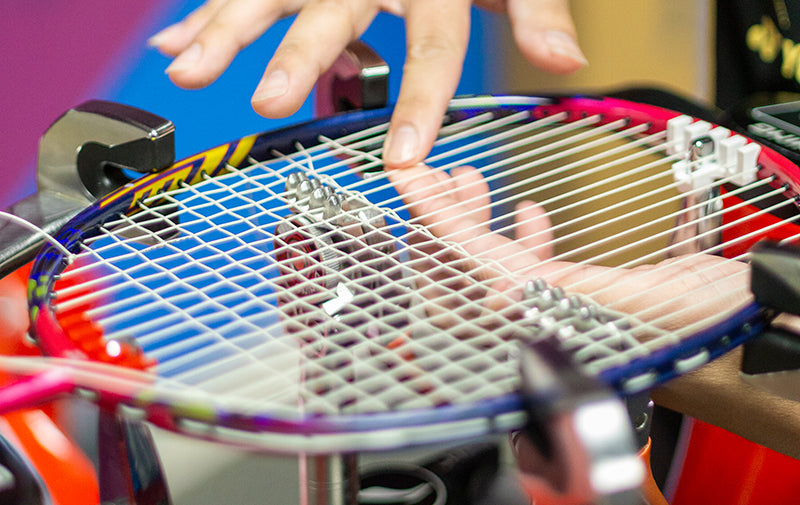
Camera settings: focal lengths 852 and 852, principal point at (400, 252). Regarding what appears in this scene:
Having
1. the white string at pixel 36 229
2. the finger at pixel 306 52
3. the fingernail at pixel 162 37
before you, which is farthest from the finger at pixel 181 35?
the white string at pixel 36 229

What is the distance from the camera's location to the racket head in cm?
37

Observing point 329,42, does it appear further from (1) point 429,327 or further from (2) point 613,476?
(2) point 613,476

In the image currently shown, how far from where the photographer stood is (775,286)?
45cm

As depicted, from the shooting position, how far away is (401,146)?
680 mm

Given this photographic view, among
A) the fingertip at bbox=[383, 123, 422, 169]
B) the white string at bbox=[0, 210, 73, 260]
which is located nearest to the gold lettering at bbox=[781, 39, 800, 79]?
the fingertip at bbox=[383, 123, 422, 169]

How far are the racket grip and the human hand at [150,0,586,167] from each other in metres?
0.35

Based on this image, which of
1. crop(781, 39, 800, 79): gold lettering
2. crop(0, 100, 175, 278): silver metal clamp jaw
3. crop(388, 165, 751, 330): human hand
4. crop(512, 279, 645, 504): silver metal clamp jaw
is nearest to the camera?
crop(512, 279, 645, 504): silver metal clamp jaw

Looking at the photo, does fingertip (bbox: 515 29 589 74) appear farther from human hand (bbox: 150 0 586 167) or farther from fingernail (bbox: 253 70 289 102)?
fingernail (bbox: 253 70 289 102)

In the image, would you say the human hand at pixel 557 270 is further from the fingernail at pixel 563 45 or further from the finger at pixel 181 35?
the finger at pixel 181 35

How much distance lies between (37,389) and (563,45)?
54 centimetres

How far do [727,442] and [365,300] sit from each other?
38 cm

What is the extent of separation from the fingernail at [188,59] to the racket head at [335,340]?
0.10m

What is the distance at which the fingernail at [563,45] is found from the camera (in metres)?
0.74

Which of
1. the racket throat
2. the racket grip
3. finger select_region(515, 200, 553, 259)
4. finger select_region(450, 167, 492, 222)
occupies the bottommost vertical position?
the racket throat
